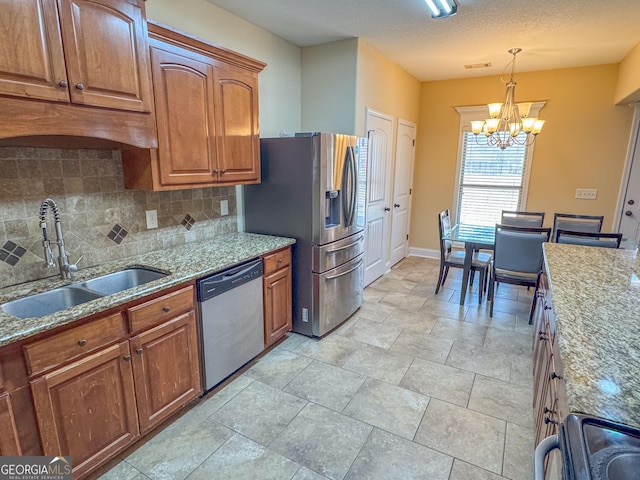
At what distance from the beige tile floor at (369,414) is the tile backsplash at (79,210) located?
114 cm

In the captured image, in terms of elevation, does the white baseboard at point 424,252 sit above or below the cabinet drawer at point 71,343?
below

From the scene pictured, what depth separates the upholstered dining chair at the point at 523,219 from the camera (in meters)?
4.14

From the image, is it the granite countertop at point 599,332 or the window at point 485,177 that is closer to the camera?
the granite countertop at point 599,332

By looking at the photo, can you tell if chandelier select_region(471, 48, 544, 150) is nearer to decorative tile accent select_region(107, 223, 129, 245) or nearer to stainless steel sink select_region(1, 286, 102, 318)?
decorative tile accent select_region(107, 223, 129, 245)

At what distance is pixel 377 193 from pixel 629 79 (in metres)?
2.84

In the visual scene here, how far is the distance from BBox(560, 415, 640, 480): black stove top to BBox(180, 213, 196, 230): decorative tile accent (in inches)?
99.8

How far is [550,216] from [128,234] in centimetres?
509

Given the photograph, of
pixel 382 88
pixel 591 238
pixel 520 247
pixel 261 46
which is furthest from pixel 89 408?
pixel 382 88

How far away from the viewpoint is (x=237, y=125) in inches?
102

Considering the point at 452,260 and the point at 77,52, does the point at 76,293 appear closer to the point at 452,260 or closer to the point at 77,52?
the point at 77,52

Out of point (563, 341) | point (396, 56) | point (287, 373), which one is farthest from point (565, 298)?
point (396, 56)

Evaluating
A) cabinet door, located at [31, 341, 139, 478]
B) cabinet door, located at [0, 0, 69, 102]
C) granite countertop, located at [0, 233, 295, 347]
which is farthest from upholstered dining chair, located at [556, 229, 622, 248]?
cabinet door, located at [0, 0, 69, 102]

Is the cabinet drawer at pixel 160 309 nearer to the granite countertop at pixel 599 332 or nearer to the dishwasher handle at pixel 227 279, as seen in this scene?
the dishwasher handle at pixel 227 279

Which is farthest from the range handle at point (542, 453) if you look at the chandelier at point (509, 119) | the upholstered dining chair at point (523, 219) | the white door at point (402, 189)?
the white door at point (402, 189)
